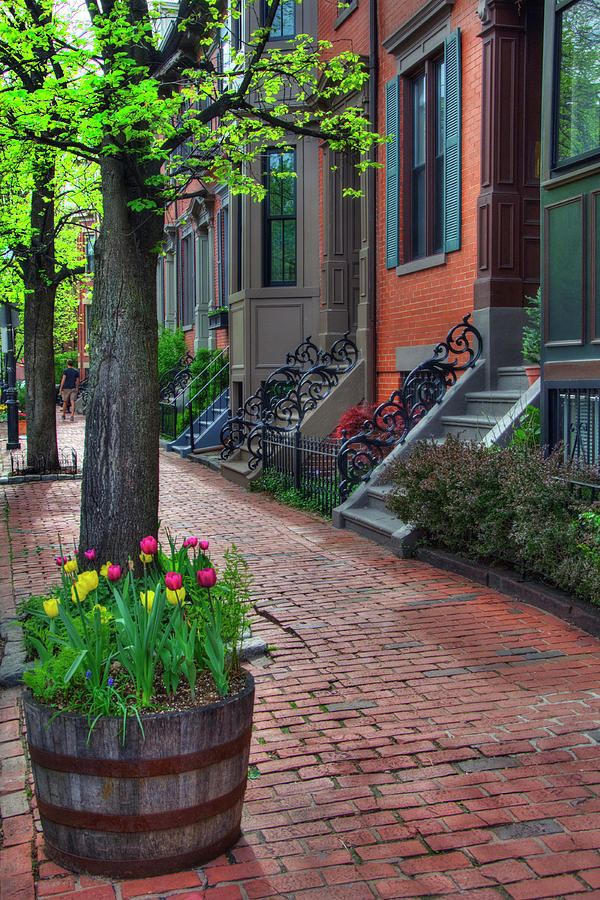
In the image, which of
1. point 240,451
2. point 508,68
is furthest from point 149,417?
point 240,451

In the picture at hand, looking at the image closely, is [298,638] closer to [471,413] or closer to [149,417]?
[149,417]

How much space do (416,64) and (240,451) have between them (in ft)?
21.5

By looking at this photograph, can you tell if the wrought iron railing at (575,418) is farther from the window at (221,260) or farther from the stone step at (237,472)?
the window at (221,260)

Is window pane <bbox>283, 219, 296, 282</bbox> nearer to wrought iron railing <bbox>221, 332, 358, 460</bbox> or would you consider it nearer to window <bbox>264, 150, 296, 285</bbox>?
window <bbox>264, 150, 296, 285</bbox>

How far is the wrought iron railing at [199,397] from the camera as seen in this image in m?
19.5

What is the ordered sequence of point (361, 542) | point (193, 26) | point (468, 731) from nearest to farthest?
1. point (468, 731)
2. point (193, 26)
3. point (361, 542)

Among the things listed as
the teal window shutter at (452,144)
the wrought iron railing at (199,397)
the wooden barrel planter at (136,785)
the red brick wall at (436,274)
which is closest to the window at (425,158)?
the teal window shutter at (452,144)

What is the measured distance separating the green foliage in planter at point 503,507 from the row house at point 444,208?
872 mm

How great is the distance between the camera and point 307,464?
1166 centimetres

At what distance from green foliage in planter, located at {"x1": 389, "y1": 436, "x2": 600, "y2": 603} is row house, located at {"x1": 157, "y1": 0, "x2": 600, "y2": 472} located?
87 cm

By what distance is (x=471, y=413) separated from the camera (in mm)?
10148

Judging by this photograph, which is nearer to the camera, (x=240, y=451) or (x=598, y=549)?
(x=598, y=549)

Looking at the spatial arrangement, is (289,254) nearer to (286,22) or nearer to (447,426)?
(286,22)

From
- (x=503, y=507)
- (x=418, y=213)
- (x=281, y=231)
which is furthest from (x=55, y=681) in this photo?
(x=281, y=231)
